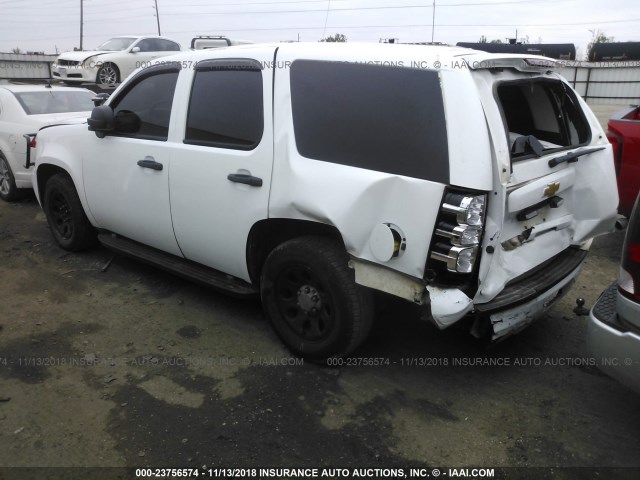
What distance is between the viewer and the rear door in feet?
11.0

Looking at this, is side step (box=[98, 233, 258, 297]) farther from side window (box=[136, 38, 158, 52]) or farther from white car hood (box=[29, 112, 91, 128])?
side window (box=[136, 38, 158, 52])

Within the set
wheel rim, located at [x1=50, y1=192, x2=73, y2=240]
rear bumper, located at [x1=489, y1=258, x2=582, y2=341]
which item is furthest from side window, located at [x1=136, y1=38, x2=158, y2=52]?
rear bumper, located at [x1=489, y1=258, x2=582, y2=341]

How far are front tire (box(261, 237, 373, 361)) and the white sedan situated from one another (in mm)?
4807

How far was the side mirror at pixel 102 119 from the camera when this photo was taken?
13.7 feet

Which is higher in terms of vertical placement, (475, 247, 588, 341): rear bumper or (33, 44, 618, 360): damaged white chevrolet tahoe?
(33, 44, 618, 360): damaged white chevrolet tahoe

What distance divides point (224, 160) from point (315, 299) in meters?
1.08

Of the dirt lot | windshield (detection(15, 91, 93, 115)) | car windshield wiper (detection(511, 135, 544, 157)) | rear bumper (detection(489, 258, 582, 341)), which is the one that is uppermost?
windshield (detection(15, 91, 93, 115))

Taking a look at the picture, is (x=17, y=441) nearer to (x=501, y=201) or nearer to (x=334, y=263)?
(x=334, y=263)

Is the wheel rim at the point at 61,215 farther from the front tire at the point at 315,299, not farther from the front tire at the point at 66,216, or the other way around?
the front tire at the point at 315,299

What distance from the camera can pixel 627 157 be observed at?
203 inches

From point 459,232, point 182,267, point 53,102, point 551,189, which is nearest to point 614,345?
point 459,232

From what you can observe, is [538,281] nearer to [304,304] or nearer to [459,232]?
[459,232]

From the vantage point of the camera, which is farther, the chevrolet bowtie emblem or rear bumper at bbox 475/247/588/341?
the chevrolet bowtie emblem

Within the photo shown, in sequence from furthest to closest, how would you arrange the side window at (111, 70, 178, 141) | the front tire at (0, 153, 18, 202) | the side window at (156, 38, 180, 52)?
1. the side window at (156, 38, 180, 52)
2. the front tire at (0, 153, 18, 202)
3. the side window at (111, 70, 178, 141)
